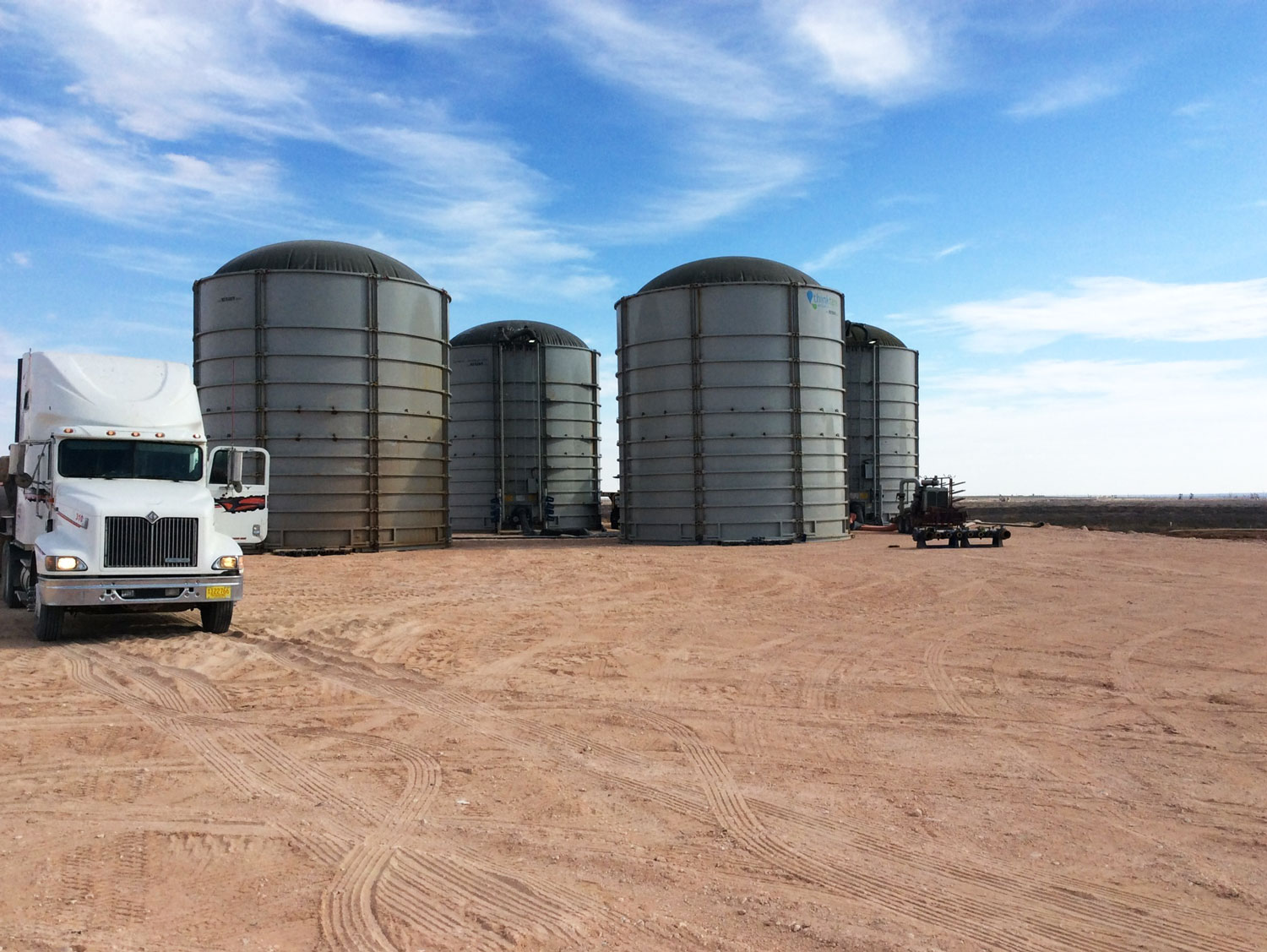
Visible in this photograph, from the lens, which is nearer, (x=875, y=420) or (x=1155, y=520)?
(x=875, y=420)

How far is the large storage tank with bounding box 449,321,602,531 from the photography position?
3922 centimetres

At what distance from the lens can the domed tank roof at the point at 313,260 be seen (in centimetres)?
2736

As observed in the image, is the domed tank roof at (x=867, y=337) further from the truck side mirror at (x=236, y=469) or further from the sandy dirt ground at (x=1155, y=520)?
the truck side mirror at (x=236, y=469)

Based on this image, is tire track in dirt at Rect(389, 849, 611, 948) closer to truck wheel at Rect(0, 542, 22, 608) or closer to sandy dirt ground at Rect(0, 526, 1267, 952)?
sandy dirt ground at Rect(0, 526, 1267, 952)

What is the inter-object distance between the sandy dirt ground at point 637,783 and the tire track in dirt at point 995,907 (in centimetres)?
2

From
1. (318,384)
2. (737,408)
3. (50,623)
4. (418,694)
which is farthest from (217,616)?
(737,408)

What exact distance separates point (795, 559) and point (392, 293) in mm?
13572

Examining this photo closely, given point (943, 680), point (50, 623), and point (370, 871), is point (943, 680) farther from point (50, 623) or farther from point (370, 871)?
point (50, 623)

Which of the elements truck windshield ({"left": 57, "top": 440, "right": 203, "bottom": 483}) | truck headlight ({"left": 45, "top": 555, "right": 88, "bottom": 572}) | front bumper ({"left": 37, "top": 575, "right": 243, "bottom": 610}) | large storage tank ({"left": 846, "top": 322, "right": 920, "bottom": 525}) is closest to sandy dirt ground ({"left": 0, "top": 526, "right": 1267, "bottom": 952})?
front bumper ({"left": 37, "top": 575, "right": 243, "bottom": 610})

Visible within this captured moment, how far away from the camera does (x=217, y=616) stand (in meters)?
12.8

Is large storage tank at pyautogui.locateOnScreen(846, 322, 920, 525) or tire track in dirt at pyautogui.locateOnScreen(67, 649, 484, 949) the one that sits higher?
large storage tank at pyautogui.locateOnScreen(846, 322, 920, 525)

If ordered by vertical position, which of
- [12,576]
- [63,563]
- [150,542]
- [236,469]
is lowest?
[12,576]

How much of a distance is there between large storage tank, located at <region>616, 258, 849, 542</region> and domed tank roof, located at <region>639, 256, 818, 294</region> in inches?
1.8

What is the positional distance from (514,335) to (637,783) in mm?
33899
